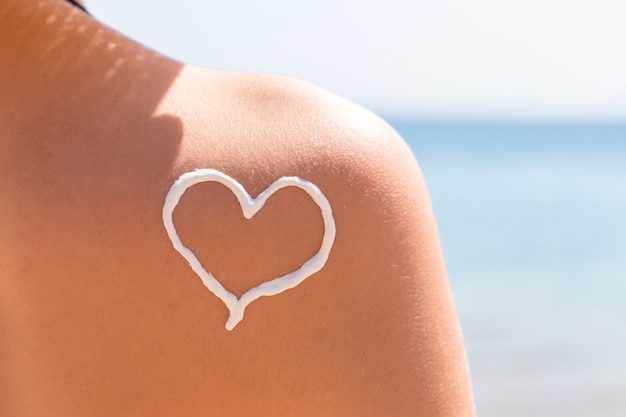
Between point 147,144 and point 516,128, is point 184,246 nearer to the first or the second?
point 147,144

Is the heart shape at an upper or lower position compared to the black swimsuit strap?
lower

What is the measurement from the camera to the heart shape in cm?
83

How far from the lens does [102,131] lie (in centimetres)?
85

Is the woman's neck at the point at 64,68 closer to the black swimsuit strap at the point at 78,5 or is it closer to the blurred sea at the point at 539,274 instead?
the black swimsuit strap at the point at 78,5

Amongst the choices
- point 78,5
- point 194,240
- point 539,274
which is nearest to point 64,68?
point 78,5

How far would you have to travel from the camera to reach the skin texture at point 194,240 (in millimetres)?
842

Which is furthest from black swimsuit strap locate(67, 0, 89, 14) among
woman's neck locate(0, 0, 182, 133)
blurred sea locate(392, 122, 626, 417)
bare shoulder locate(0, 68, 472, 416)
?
blurred sea locate(392, 122, 626, 417)

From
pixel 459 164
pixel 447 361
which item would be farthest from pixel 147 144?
pixel 459 164

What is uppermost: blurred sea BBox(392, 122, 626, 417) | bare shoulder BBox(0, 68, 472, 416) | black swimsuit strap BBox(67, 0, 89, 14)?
blurred sea BBox(392, 122, 626, 417)

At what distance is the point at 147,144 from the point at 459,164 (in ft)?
46.9

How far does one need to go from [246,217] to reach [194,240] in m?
0.06

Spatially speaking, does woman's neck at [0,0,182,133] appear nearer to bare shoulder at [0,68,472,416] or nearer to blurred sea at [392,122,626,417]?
bare shoulder at [0,68,472,416]

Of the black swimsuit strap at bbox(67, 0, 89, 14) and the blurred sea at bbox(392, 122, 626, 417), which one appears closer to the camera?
the black swimsuit strap at bbox(67, 0, 89, 14)

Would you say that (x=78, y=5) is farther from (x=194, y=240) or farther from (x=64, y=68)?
(x=194, y=240)
